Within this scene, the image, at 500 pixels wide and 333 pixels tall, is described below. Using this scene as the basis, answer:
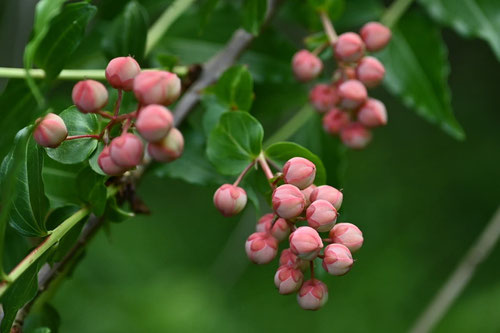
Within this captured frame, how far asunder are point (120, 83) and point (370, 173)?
92 cm

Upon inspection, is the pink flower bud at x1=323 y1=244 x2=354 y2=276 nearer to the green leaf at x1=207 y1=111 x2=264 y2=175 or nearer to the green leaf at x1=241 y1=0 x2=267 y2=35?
the green leaf at x1=207 y1=111 x2=264 y2=175

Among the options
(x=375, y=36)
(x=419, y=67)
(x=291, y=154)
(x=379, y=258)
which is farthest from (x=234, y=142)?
(x=379, y=258)

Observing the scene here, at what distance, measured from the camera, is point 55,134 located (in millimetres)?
356

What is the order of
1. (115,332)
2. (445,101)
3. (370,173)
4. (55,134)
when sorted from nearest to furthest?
(55,134)
(445,101)
(115,332)
(370,173)

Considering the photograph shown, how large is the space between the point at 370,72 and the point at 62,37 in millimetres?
223

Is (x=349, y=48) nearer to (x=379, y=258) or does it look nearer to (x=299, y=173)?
(x=299, y=173)

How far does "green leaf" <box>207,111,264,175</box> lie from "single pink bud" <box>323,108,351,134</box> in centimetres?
12

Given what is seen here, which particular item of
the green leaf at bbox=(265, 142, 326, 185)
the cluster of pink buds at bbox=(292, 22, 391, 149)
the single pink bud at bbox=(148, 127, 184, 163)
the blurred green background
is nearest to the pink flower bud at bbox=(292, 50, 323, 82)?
the cluster of pink buds at bbox=(292, 22, 391, 149)

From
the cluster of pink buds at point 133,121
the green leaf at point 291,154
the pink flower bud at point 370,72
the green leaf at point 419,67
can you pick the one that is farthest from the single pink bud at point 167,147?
the green leaf at point 419,67

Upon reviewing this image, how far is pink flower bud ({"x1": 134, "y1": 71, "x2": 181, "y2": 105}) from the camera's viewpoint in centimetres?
34

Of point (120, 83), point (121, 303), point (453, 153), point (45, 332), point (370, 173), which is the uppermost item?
point (120, 83)

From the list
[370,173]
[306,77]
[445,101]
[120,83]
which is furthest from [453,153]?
[120,83]

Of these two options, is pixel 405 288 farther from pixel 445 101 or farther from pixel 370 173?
pixel 445 101

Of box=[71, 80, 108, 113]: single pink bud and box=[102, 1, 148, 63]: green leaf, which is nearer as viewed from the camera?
box=[71, 80, 108, 113]: single pink bud
